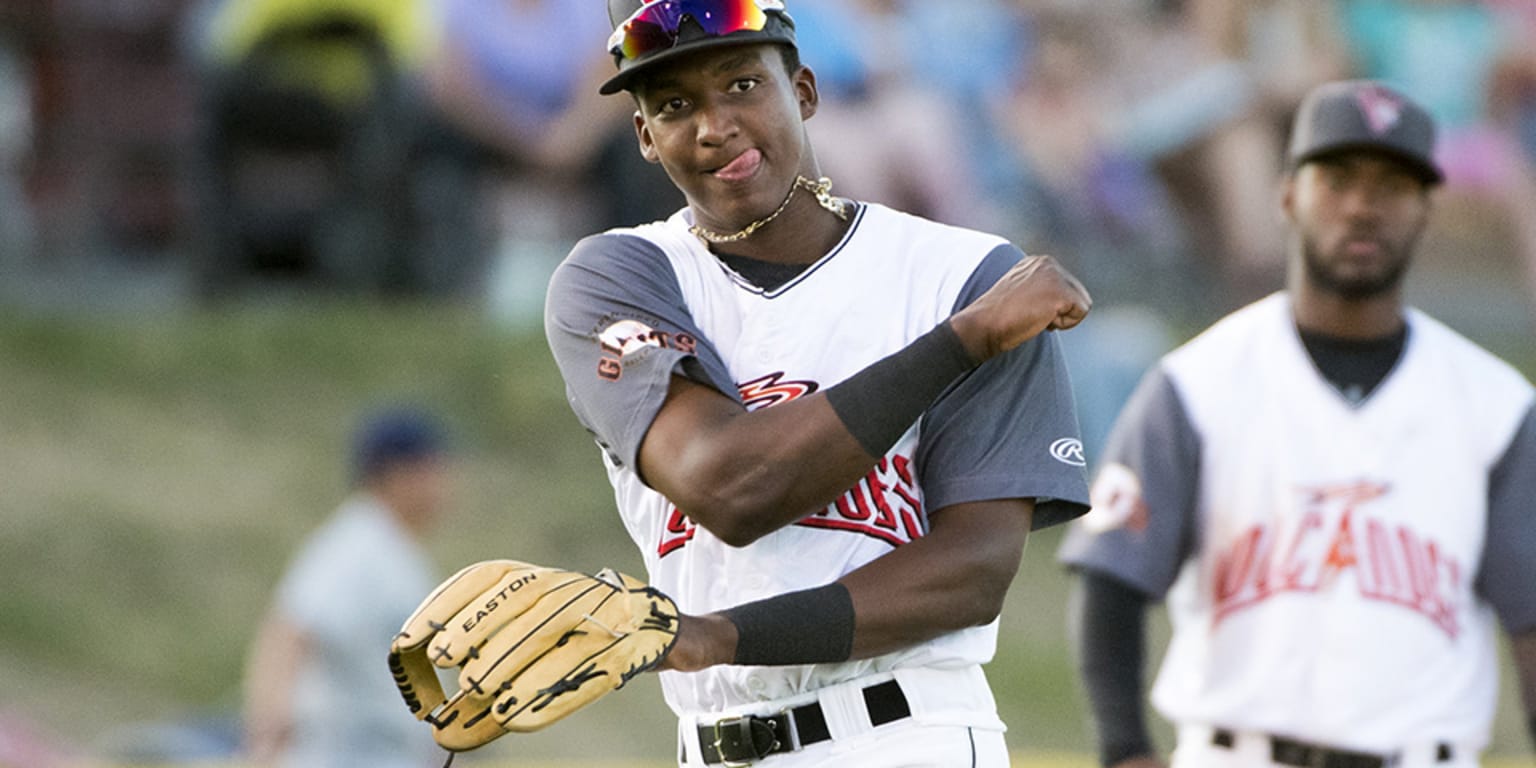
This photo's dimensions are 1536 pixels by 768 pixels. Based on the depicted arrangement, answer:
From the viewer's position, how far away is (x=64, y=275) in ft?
34.7

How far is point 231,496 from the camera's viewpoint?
10.1m

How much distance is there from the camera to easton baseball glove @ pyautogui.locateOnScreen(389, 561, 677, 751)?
2.48 metres

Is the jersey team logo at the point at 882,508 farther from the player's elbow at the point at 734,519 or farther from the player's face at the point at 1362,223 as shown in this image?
the player's face at the point at 1362,223

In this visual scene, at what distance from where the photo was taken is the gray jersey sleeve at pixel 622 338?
2.75 meters

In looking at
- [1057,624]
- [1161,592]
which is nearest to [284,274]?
[1057,624]

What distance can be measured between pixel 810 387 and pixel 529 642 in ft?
1.92

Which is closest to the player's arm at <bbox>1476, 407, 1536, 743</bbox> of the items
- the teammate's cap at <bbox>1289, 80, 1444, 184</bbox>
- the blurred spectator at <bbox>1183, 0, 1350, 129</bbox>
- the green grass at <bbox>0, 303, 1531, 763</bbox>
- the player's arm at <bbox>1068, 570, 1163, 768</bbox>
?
the teammate's cap at <bbox>1289, 80, 1444, 184</bbox>

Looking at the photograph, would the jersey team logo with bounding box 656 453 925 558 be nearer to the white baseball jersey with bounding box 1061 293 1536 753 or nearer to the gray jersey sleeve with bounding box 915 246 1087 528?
the gray jersey sleeve with bounding box 915 246 1087 528

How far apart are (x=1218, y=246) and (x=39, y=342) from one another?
6.61 m

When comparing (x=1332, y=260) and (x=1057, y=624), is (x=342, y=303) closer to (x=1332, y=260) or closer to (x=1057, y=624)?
(x=1057, y=624)

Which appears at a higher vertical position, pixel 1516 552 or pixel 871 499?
pixel 871 499

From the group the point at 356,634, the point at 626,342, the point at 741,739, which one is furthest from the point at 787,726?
the point at 356,634

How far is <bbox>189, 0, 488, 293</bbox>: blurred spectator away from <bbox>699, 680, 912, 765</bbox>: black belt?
819 centimetres

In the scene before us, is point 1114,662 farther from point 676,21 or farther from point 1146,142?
point 1146,142
